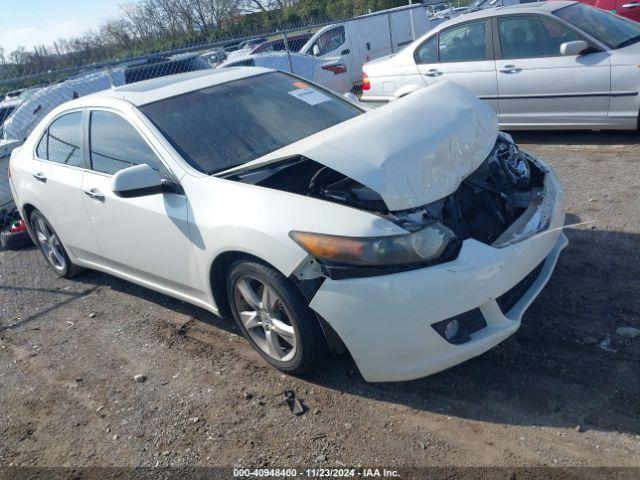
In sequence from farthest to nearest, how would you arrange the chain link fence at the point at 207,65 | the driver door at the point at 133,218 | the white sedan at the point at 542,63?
the chain link fence at the point at 207,65, the white sedan at the point at 542,63, the driver door at the point at 133,218

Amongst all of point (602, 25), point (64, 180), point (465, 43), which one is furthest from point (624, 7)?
point (64, 180)

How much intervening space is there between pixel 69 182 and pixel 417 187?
2975 mm

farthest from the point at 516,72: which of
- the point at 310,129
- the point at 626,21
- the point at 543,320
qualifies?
the point at 543,320

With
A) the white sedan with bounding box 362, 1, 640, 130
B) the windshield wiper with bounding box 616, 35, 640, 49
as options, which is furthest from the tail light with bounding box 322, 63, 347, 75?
the windshield wiper with bounding box 616, 35, 640, 49

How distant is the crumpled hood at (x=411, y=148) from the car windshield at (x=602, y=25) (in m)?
3.55

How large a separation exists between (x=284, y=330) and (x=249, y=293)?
32cm

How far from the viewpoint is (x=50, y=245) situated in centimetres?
597

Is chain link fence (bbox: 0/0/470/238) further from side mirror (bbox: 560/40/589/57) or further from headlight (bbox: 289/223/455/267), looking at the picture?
headlight (bbox: 289/223/455/267)

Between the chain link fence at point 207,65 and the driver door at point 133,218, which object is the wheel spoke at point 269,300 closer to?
the driver door at point 133,218

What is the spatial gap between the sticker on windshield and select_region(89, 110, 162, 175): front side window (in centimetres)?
122

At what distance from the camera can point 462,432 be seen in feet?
10.1

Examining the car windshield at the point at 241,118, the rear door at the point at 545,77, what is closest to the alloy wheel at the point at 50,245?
the car windshield at the point at 241,118

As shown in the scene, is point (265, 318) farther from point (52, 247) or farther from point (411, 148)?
point (52, 247)

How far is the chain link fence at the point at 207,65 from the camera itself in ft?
32.3
